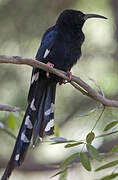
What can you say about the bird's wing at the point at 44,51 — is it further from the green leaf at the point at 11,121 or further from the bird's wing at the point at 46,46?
the green leaf at the point at 11,121

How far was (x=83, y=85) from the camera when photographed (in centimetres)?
231

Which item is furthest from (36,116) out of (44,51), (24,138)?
(44,51)

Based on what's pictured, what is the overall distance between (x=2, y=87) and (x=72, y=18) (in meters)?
1.24

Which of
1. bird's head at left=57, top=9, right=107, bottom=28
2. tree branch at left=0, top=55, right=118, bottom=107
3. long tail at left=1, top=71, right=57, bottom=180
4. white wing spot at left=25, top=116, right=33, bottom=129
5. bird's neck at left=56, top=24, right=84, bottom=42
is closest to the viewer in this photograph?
tree branch at left=0, top=55, right=118, bottom=107

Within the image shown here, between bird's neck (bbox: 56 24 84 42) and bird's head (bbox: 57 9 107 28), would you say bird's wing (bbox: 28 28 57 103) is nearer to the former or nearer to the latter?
bird's neck (bbox: 56 24 84 42)

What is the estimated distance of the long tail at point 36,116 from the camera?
2613 mm

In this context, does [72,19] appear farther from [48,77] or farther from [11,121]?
[11,121]

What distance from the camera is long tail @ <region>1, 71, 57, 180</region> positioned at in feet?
8.57

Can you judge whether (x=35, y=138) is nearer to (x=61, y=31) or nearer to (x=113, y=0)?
(x=61, y=31)

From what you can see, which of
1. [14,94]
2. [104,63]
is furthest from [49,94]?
[104,63]

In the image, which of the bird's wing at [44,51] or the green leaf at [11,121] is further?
the bird's wing at [44,51]

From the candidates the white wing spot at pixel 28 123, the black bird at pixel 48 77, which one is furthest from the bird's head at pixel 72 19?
the white wing spot at pixel 28 123

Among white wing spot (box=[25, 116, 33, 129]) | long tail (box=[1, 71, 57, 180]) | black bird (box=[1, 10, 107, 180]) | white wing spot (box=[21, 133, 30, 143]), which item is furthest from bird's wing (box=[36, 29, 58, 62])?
white wing spot (box=[21, 133, 30, 143])

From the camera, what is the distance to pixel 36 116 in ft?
9.41
